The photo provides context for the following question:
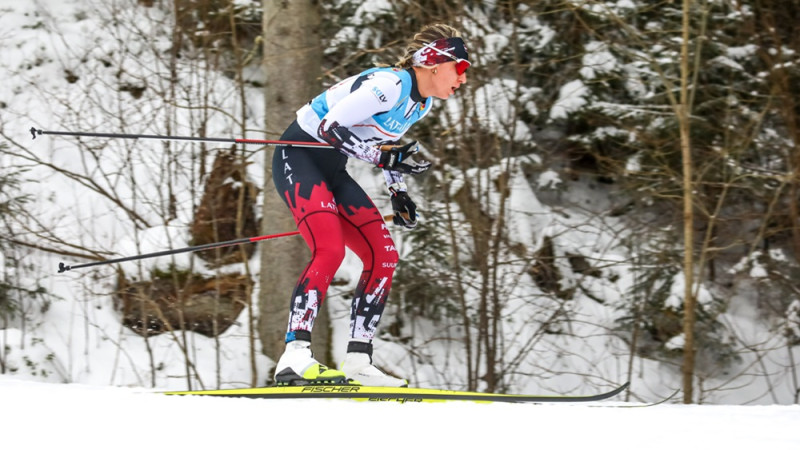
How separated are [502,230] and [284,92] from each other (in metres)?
1.89

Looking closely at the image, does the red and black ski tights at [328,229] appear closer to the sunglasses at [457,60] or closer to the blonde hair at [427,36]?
the blonde hair at [427,36]

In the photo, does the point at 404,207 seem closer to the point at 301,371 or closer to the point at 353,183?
the point at 353,183

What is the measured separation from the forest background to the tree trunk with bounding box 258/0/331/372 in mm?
501

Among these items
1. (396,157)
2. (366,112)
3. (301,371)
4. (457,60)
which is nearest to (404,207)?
(396,157)

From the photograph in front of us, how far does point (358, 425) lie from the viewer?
2674mm

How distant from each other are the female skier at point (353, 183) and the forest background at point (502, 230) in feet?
5.65

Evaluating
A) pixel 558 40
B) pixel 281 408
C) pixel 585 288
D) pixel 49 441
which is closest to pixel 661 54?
pixel 558 40

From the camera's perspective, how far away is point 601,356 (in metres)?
6.76

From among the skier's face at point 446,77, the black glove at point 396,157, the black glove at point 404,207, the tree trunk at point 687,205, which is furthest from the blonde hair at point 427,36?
the tree trunk at point 687,205

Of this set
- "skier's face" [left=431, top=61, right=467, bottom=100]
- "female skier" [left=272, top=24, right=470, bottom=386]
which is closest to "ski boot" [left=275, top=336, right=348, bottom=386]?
"female skier" [left=272, top=24, right=470, bottom=386]

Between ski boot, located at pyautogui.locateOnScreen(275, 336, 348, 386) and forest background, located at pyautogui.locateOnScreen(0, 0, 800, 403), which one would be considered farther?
forest background, located at pyautogui.locateOnScreen(0, 0, 800, 403)

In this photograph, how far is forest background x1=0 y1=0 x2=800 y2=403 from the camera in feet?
18.9

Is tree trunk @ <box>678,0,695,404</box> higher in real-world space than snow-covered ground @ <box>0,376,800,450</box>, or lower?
higher

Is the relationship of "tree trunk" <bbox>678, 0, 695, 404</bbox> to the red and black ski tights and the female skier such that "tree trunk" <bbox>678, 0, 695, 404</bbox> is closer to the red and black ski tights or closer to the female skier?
the female skier
